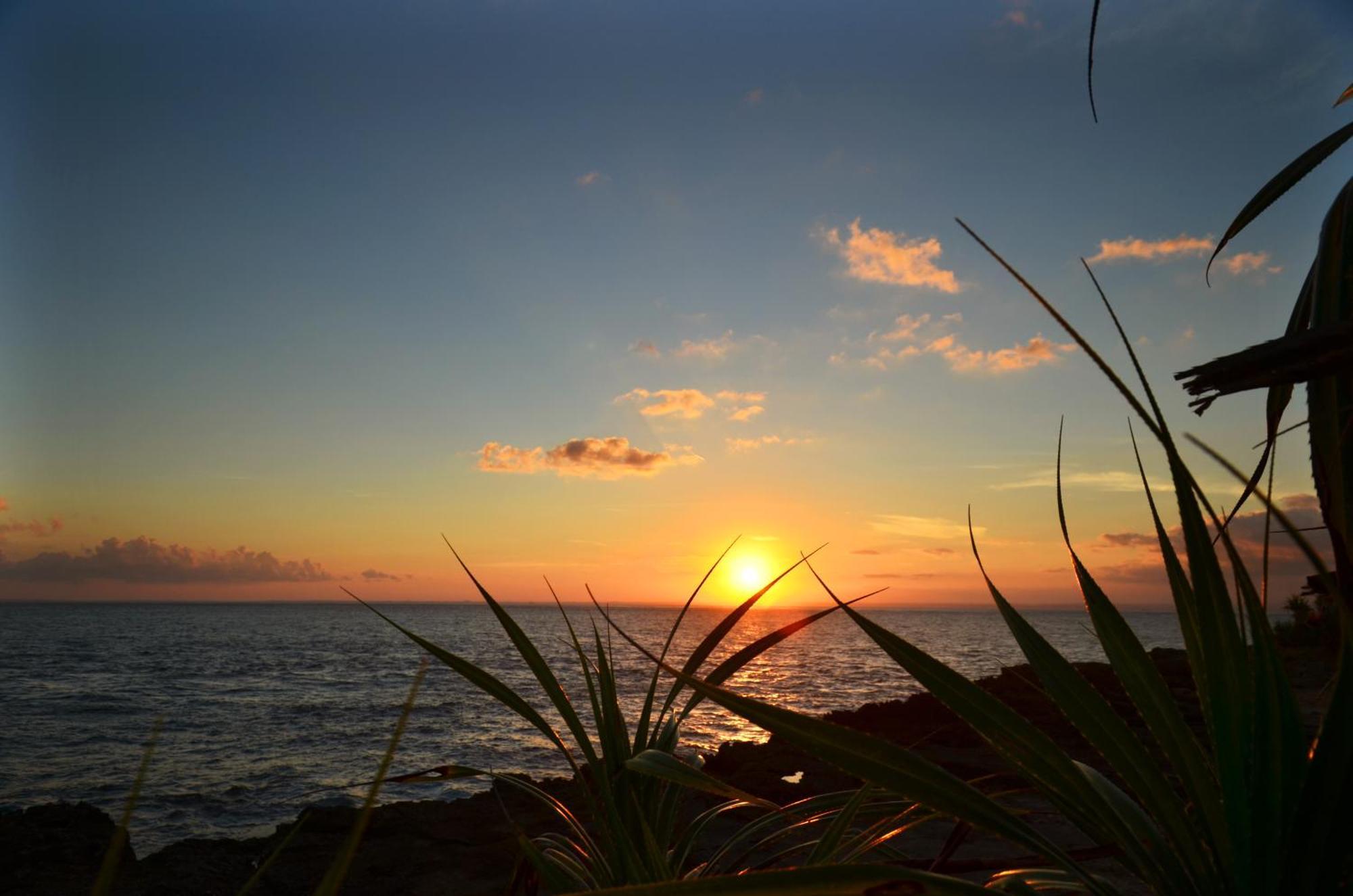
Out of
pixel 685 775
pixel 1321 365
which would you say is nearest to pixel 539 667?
pixel 685 775

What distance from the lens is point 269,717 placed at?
23.4 m

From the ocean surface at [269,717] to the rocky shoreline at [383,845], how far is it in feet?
2.82

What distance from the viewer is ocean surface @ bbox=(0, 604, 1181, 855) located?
47.6 feet

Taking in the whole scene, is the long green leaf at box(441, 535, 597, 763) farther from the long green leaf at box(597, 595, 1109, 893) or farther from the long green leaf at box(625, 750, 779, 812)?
the long green leaf at box(597, 595, 1109, 893)

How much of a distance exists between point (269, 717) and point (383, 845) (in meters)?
18.0

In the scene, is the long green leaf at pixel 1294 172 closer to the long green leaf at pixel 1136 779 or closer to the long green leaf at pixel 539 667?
the long green leaf at pixel 1136 779

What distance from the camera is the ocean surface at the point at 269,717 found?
1452cm

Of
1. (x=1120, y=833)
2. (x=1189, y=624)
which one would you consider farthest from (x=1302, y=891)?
(x=1189, y=624)

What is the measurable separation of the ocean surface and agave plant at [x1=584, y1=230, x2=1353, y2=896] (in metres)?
0.56

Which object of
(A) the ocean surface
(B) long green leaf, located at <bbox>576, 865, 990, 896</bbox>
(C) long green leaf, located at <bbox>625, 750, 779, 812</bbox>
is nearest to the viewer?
(B) long green leaf, located at <bbox>576, 865, 990, 896</bbox>

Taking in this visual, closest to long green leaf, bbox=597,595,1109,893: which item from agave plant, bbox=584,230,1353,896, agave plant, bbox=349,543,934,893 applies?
agave plant, bbox=584,230,1353,896

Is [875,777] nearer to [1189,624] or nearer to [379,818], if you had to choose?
[1189,624]

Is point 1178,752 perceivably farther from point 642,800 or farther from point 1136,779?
point 642,800

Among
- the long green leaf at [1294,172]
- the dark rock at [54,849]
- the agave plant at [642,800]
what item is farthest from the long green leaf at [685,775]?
the dark rock at [54,849]
